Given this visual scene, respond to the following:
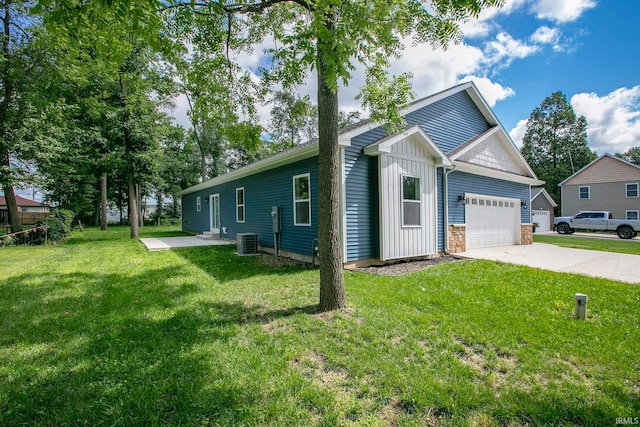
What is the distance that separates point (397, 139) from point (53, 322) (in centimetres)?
705

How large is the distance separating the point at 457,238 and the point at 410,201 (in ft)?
8.94

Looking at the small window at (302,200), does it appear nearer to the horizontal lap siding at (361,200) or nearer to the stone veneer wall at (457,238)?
the horizontal lap siding at (361,200)

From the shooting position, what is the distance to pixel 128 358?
279cm

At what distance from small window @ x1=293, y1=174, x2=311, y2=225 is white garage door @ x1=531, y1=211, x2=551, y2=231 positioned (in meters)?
22.6

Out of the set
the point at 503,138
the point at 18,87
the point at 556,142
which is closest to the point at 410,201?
the point at 503,138

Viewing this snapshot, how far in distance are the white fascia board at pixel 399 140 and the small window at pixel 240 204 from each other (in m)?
6.45

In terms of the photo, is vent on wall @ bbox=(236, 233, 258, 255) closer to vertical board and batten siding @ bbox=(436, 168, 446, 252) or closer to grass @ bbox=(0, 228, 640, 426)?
grass @ bbox=(0, 228, 640, 426)

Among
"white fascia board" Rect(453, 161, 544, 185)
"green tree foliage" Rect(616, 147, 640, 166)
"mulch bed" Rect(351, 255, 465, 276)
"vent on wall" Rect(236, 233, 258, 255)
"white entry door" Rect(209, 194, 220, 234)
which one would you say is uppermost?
"green tree foliage" Rect(616, 147, 640, 166)

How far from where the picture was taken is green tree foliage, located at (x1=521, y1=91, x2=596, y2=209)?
34.2 meters

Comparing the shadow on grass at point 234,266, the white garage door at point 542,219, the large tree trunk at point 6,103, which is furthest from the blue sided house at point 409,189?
the white garage door at point 542,219

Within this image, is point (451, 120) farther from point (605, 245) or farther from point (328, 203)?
point (605, 245)

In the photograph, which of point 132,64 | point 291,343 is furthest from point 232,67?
point 132,64

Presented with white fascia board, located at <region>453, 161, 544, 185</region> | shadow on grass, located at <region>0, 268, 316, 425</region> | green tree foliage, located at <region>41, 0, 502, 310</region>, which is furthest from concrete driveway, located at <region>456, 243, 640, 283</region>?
shadow on grass, located at <region>0, 268, 316, 425</region>

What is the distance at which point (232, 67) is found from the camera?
5.89m
